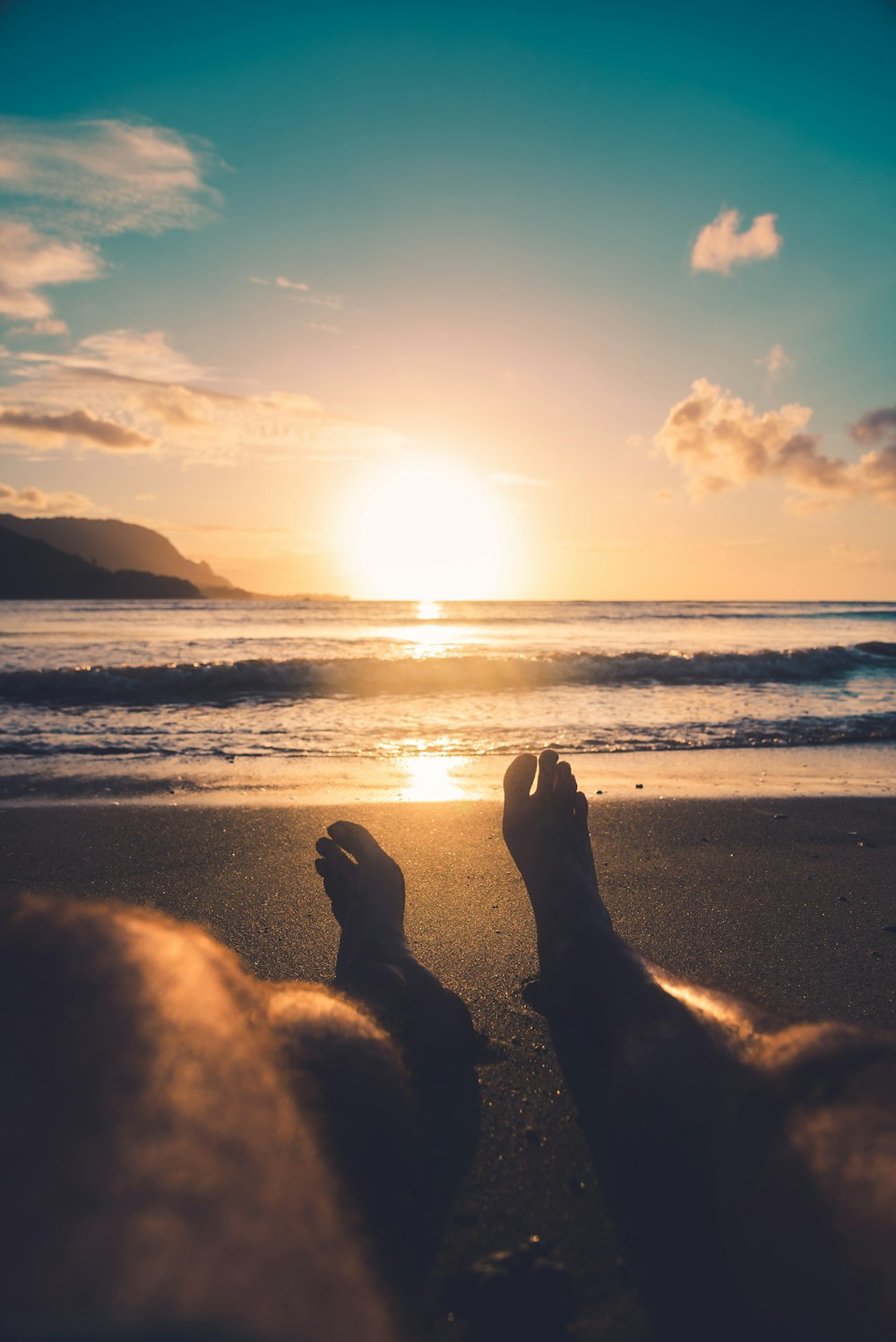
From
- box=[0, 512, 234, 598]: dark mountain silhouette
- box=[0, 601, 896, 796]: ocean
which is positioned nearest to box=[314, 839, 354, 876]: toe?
box=[0, 601, 896, 796]: ocean

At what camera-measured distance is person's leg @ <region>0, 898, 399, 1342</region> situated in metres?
0.52

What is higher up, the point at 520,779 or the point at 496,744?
the point at 520,779

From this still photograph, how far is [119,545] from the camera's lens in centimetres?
13138

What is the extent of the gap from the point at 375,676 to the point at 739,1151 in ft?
31.7

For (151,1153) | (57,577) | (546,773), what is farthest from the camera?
(57,577)

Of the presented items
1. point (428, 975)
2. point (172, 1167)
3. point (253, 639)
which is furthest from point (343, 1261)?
point (253, 639)

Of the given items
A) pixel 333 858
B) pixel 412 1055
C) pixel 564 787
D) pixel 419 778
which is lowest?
pixel 419 778

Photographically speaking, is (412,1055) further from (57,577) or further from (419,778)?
(57,577)

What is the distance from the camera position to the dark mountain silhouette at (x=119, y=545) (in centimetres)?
11512

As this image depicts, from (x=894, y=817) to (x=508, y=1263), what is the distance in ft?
11.3

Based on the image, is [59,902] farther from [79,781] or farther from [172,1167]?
[79,781]

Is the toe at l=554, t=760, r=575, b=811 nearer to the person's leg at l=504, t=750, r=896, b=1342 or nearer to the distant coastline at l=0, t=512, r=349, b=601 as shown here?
the person's leg at l=504, t=750, r=896, b=1342

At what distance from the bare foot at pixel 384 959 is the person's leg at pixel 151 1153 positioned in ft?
1.67

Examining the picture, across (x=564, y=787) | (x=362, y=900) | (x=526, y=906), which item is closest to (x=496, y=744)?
(x=564, y=787)
